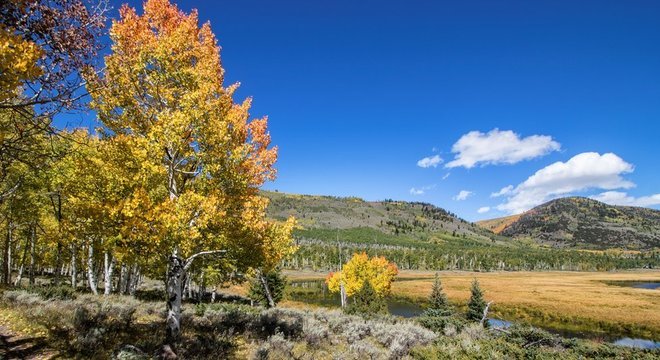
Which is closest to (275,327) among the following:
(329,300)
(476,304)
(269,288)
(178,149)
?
(178,149)

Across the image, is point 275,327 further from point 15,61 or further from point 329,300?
point 329,300

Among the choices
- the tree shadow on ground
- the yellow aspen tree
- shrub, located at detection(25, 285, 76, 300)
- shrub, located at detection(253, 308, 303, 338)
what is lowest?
shrub, located at detection(253, 308, 303, 338)

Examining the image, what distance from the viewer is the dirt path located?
898 centimetres

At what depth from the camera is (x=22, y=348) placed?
9.48m

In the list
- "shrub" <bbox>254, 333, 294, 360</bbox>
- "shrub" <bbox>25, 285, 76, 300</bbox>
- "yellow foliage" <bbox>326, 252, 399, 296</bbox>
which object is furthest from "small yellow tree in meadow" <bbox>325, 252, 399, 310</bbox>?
"shrub" <bbox>254, 333, 294, 360</bbox>

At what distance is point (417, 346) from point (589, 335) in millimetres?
48903

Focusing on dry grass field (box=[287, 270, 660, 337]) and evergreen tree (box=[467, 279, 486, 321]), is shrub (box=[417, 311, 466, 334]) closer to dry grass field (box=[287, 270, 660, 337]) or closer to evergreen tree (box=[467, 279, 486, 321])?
evergreen tree (box=[467, 279, 486, 321])

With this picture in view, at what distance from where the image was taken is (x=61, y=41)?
21.3 ft

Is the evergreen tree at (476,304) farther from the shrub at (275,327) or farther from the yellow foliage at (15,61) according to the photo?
the yellow foliage at (15,61)

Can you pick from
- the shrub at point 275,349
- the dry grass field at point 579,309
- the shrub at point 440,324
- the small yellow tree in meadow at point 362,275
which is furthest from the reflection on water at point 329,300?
the shrub at point 275,349

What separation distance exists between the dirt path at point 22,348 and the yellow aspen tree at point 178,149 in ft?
9.63

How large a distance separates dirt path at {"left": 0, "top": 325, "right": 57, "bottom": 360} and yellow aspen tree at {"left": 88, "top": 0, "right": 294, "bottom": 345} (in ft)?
9.63

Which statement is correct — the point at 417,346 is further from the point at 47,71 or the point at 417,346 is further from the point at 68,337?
the point at 47,71

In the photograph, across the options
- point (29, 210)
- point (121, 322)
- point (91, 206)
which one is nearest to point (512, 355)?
point (121, 322)
